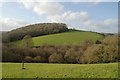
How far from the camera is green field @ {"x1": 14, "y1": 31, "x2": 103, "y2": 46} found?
64.7 m

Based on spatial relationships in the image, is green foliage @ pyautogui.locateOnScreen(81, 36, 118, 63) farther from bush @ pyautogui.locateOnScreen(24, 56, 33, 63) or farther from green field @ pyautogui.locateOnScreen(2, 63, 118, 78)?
green field @ pyautogui.locateOnScreen(2, 63, 118, 78)

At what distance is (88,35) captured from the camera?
71.2m

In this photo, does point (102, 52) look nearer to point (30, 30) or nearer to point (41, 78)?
point (41, 78)

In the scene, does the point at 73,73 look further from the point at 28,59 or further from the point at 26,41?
the point at 26,41

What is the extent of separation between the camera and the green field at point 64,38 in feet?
212

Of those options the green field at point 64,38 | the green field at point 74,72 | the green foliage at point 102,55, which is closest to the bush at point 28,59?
the green foliage at point 102,55

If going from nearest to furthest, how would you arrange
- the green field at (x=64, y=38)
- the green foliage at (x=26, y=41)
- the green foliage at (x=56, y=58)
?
the green foliage at (x=56, y=58) → the green foliage at (x=26, y=41) → the green field at (x=64, y=38)

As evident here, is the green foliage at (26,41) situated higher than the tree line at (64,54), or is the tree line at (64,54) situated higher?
the green foliage at (26,41)

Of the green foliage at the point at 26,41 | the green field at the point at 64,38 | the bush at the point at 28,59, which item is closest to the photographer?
the bush at the point at 28,59

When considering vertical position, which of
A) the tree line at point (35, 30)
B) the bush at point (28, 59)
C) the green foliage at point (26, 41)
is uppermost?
the tree line at point (35, 30)

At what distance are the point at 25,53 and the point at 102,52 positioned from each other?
17916 millimetres

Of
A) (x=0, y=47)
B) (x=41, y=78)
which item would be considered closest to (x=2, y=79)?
(x=41, y=78)

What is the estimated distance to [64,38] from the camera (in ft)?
227

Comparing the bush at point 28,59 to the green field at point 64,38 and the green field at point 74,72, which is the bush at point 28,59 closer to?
the green field at point 64,38
